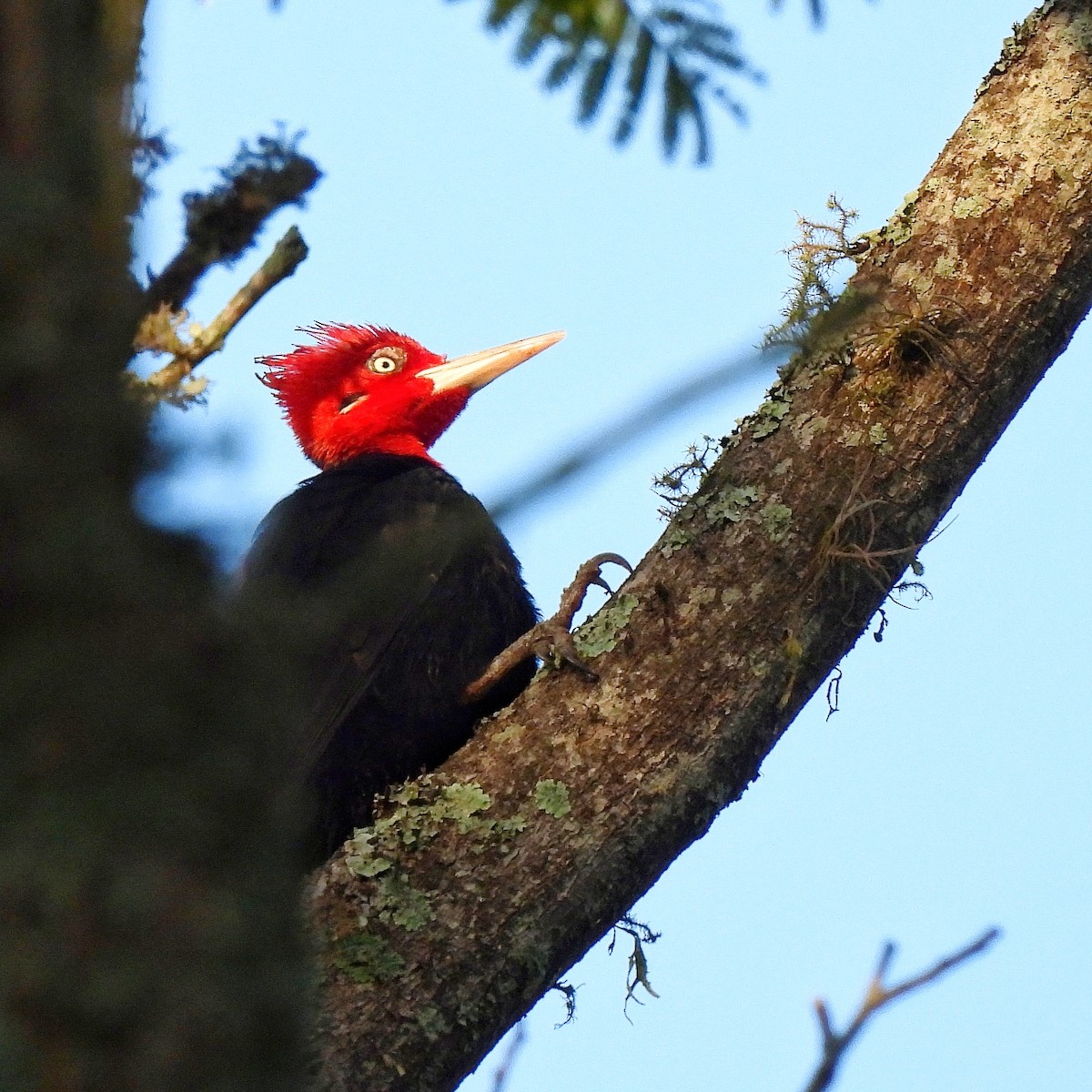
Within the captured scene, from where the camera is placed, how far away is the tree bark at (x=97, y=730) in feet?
2.48

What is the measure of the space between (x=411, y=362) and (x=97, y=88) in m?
4.34

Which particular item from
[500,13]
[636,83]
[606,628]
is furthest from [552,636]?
[500,13]

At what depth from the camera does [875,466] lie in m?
2.76

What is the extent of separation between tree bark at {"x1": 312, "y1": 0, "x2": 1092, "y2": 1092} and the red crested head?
6.60 feet

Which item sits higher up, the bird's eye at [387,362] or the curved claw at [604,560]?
the bird's eye at [387,362]

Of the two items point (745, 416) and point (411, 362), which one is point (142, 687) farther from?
point (411, 362)

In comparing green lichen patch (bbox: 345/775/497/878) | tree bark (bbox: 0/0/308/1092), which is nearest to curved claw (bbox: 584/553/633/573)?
green lichen patch (bbox: 345/775/497/878)

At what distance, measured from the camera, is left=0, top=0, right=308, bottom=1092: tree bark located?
2.48ft

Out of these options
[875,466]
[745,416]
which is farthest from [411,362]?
[875,466]

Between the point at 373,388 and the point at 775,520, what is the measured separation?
264 cm

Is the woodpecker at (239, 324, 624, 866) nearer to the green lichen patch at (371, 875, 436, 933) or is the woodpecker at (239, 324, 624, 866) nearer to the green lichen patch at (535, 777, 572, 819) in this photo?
the green lichen patch at (535, 777, 572, 819)

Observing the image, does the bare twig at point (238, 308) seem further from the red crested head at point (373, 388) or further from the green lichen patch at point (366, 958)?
the red crested head at point (373, 388)

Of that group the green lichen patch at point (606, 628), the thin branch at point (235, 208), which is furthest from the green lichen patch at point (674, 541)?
the thin branch at point (235, 208)

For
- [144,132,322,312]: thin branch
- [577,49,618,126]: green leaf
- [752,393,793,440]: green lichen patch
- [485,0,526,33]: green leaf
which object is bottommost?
[144,132,322,312]: thin branch
